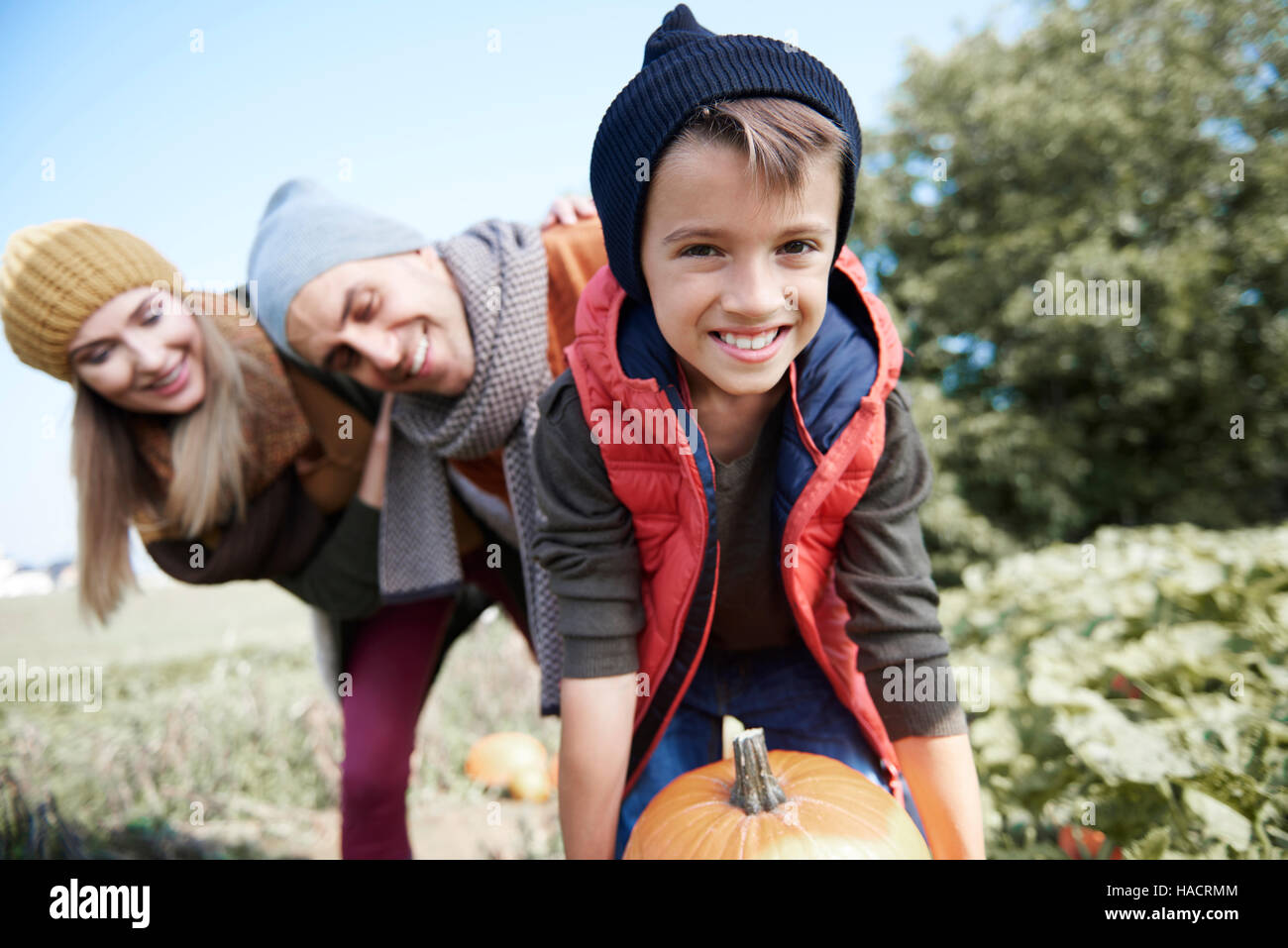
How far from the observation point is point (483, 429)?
6.48ft

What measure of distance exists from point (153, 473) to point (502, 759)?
6.32 feet

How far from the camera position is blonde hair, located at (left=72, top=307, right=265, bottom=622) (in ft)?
6.98

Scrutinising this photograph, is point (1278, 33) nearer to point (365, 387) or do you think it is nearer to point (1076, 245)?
point (1076, 245)

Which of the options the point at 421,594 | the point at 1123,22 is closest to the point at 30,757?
the point at 421,594

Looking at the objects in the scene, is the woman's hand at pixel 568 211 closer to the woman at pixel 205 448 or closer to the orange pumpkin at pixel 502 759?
the woman at pixel 205 448

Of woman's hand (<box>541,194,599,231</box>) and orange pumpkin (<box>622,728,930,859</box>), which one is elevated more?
woman's hand (<box>541,194,599,231</box>)

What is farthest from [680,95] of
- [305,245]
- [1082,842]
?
[1082,842]

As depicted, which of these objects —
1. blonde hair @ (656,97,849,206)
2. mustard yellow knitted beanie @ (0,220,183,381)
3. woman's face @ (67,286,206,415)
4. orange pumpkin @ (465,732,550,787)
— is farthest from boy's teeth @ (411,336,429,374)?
orange pumpkin @ (465,732,550,787)

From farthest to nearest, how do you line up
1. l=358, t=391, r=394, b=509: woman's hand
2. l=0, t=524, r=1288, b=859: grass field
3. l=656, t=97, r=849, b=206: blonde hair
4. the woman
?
l=358, t=391, r=394, b=509: woman's hand, the woman, l=0, t=524, r=1288, b=859: grass field, l=656, t=97, r=849, b=206: blonde hair

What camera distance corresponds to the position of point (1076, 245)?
9664 mm

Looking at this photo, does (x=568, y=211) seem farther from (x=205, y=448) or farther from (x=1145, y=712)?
(x=1145, y=712)

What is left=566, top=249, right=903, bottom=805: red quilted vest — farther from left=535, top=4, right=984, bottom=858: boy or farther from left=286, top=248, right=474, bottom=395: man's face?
left=286, top=248, right=474, bottom=395: man's face

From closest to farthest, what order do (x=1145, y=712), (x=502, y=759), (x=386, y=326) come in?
(x=386, y=326)
(x=1145, y=712)
(x=502, y=759)
